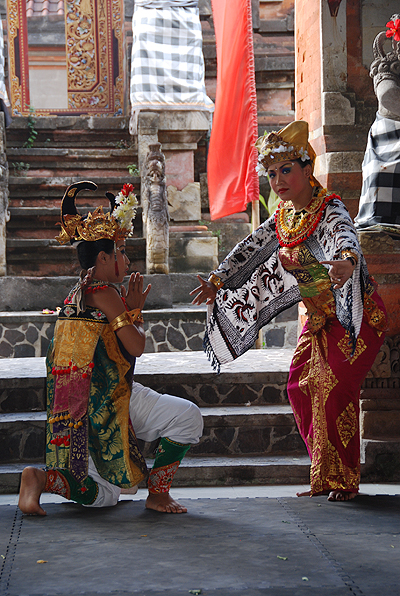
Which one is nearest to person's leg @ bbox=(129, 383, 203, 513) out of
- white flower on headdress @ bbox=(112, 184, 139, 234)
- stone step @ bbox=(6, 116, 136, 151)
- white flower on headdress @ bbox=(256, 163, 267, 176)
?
white flower on headdress @ bbox=(112, 184, 139, 234)

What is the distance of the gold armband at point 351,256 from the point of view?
309 centimetres

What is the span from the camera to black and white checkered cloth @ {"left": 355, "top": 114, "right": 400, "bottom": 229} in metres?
4.23

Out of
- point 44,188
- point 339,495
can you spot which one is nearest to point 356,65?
point 339,495

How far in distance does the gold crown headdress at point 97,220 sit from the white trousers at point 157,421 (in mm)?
762

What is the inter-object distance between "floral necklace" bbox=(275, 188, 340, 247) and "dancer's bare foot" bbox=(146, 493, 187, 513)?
1.41 metres

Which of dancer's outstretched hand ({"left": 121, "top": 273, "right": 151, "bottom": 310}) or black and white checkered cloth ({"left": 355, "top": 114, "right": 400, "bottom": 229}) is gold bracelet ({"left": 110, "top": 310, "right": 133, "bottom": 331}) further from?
black and white checkered cloth ({"left": 355, "top": 114, "right": 400, "bottom": 229})

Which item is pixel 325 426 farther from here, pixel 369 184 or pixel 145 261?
pixel 145 261

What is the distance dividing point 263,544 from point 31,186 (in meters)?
7.57

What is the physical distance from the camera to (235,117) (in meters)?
6.94

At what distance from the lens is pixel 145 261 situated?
27.8ft

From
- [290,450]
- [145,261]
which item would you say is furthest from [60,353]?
[145,261]

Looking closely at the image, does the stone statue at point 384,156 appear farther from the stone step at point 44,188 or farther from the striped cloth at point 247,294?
the stone step at point 44,188

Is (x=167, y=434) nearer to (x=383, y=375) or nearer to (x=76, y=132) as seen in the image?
(x=383, y=375)

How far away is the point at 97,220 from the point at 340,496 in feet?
5.96
